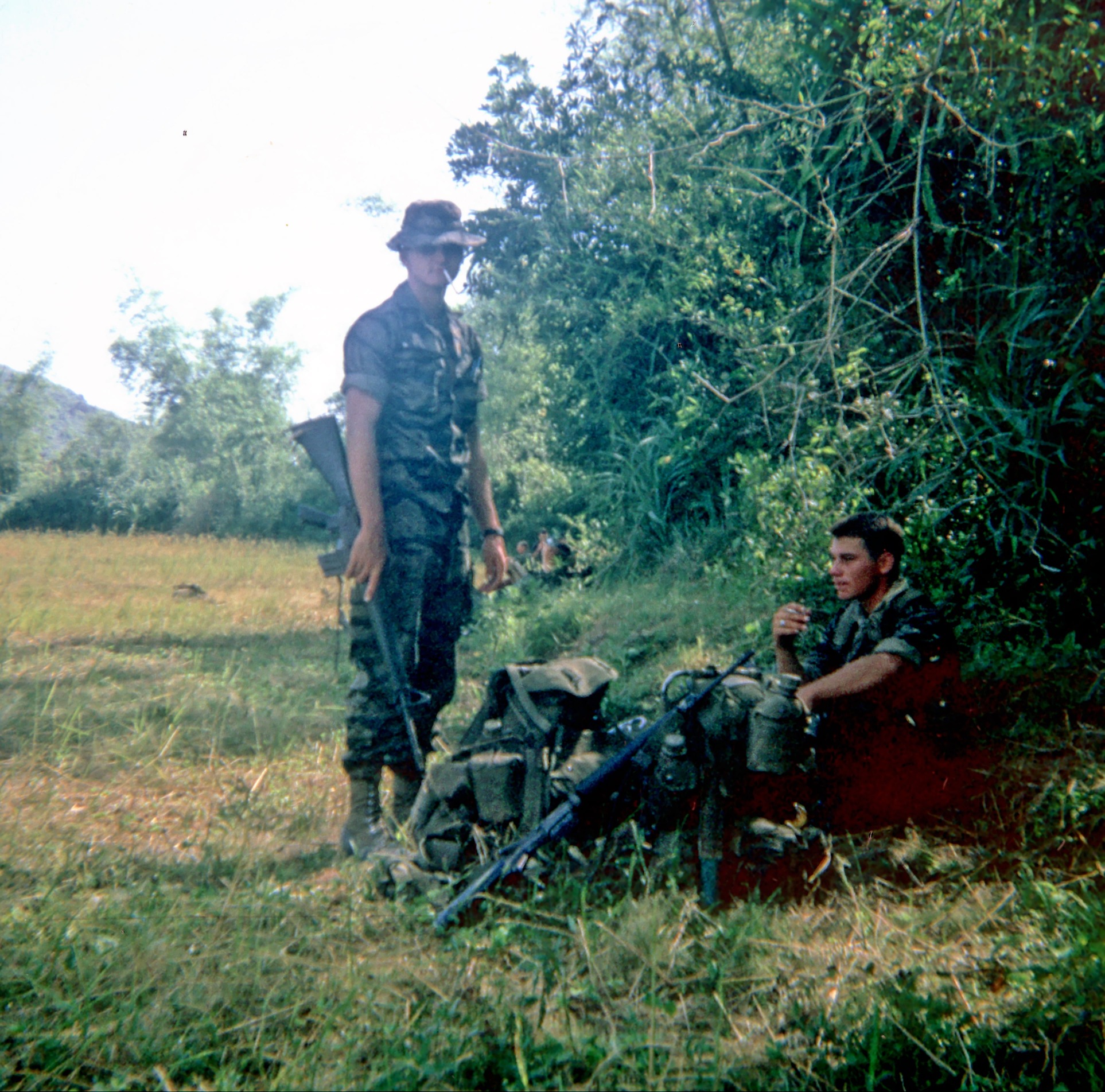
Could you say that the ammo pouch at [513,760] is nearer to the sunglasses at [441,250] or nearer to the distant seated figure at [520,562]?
the sunglasses at [441,250]

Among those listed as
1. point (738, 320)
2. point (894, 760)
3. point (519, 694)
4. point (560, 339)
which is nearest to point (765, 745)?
point (894, 760)

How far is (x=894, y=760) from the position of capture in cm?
275

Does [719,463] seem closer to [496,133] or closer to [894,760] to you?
[894,760]

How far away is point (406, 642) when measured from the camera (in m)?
3.03

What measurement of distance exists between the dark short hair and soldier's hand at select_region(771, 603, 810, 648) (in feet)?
1.12

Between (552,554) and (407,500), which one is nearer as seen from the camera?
(407,500)

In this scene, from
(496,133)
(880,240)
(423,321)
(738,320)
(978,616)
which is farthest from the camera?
(496,133)

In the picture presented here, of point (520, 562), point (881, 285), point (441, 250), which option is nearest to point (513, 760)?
point (441, 250)

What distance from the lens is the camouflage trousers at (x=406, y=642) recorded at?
296 centimetres

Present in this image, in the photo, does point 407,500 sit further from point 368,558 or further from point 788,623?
point 788,623

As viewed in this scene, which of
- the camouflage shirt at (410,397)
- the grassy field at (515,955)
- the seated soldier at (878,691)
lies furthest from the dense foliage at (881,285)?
the camouflage shirt at (410,397)

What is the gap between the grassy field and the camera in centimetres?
163

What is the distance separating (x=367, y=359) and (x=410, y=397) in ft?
0.76

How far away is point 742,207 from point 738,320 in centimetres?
140
